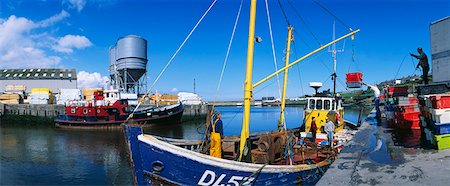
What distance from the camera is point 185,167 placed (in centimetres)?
879

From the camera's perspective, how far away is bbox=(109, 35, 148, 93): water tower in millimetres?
56781

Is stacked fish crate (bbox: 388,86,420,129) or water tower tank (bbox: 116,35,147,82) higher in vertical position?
water tower tank (bbox: 116,35,147,82)

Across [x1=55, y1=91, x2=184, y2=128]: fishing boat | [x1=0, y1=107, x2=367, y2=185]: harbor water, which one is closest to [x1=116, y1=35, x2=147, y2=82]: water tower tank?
[x1=55, y1=91, x2=184, y2=128]: fishing boat

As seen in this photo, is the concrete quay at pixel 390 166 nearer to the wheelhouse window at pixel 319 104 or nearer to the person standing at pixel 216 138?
the person standing at pixel 216 138

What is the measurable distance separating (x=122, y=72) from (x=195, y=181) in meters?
53.8

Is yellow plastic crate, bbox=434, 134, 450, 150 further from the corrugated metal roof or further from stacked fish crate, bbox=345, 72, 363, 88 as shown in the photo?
the corrugated metal roof

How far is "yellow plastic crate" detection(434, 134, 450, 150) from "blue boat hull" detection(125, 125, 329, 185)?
4.43 meters

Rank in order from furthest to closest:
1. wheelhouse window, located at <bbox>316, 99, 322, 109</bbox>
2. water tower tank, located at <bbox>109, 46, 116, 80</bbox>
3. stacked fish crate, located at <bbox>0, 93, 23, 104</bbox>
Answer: stacked fish crate, located at <bbox>0, 93, 23, 104</bbox> → water tower tank, located at <bbox>109, 46, 116, 80</bbox> → wheelhouse window, located at <bbox>316, 99, 322, 109</bbox>

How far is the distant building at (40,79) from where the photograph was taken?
82.4 m

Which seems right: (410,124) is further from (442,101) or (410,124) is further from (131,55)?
(131,55)

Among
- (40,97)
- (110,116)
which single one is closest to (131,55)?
(110,116)

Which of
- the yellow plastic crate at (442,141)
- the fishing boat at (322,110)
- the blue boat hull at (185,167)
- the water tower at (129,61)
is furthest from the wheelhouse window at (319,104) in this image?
the water tower at (129,61)

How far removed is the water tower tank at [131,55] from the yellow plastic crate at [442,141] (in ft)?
176

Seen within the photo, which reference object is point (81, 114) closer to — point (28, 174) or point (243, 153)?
point (28, 174)
